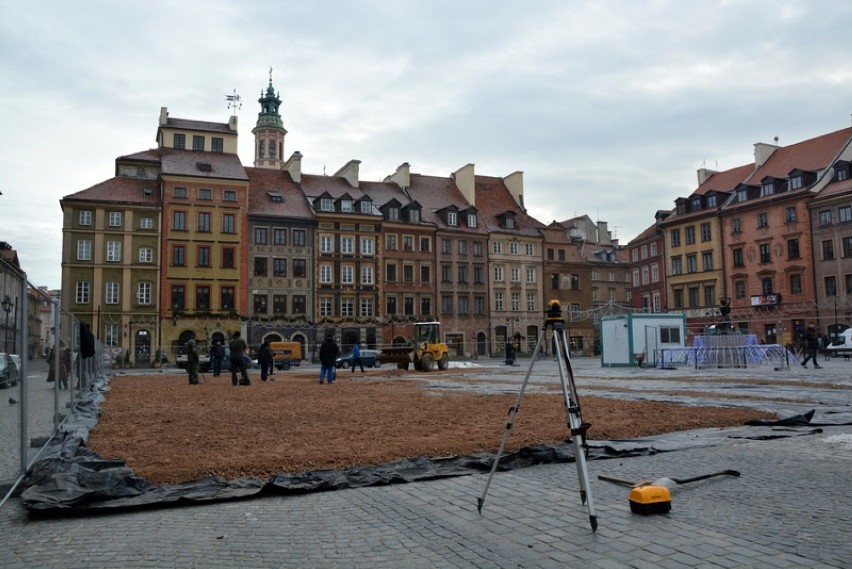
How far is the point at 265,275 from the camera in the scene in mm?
57688

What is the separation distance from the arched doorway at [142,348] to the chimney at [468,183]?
32.6 meters

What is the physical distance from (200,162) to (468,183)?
2587 cm

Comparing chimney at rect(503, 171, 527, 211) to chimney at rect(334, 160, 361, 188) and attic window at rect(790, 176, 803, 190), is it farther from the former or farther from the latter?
attic window at rect(790, 176, 803, 190)

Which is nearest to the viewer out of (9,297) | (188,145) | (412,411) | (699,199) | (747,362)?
(9,297)

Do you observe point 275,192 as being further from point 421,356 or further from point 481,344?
point 421,356

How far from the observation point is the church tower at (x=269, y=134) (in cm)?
10925

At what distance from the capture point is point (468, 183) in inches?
2756

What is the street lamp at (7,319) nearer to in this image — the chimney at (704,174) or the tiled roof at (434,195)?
the tiled roof at (434,195)

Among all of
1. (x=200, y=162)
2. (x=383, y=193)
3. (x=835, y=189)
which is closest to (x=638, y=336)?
(x=835, y=189)

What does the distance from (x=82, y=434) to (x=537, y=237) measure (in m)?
62.5

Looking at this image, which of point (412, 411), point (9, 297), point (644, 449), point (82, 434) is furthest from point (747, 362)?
point (9, 297)

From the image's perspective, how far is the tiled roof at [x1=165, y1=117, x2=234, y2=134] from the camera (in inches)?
2416

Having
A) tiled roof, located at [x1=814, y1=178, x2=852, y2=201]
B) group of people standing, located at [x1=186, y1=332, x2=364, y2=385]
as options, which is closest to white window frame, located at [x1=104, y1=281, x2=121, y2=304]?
group of people standing, located at [x1=186, y1=332, x2=364, y2=385]

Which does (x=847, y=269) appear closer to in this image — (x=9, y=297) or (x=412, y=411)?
(x=412, y=411)
